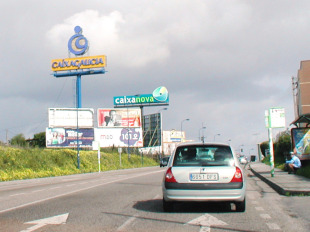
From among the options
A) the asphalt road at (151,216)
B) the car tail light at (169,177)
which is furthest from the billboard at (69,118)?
the car tail light at (169,177)

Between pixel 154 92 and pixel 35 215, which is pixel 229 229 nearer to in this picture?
pixel 35 215

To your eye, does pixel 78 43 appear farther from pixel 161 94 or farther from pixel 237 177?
pixel 237 177

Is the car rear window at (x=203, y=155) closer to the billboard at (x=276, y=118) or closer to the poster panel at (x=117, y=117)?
the billboard at (x=276, y=118)

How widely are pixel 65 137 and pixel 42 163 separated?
24.0 m

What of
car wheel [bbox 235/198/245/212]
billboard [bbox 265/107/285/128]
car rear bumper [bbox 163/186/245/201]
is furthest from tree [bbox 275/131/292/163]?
car rear bumper [bbox 163/186/245/201]

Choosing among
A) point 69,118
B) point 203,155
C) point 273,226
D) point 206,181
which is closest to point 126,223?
point 206,181

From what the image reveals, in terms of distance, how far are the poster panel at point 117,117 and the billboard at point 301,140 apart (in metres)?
49.5

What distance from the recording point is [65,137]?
66.1 meters

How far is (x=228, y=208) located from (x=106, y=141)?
64.3m

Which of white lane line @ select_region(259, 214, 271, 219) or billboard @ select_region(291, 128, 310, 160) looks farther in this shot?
billboard @ select_region(291, 128, 310, 160)

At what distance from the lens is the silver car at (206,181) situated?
30.2 feet

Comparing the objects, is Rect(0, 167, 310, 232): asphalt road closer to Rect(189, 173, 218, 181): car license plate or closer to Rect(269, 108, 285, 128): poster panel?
Rect(189, 173, 218, 181): car license plate

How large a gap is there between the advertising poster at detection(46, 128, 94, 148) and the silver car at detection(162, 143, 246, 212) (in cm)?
5677

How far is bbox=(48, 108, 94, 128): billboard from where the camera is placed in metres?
66.2
